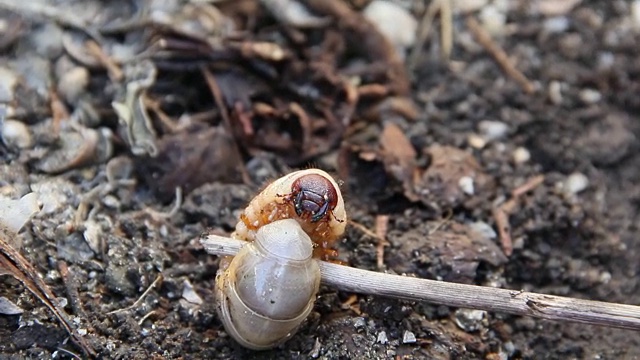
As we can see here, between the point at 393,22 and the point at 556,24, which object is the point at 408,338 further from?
the point at 556,24

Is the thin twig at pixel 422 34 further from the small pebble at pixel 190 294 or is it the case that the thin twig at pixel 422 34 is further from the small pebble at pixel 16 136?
the small pebble at pixel 16 136

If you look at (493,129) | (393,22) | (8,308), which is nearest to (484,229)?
(493,129)

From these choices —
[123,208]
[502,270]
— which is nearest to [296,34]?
[123,208]

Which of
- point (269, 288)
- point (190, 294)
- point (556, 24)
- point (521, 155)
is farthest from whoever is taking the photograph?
point (556, 24)

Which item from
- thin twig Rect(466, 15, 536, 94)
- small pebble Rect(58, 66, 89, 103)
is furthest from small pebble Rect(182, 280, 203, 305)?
thin twig Rect(466, 15, 536, 94)

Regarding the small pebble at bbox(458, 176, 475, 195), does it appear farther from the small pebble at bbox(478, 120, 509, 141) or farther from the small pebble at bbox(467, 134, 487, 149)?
the small pebble at bbox(478, 120, 509, 141)
